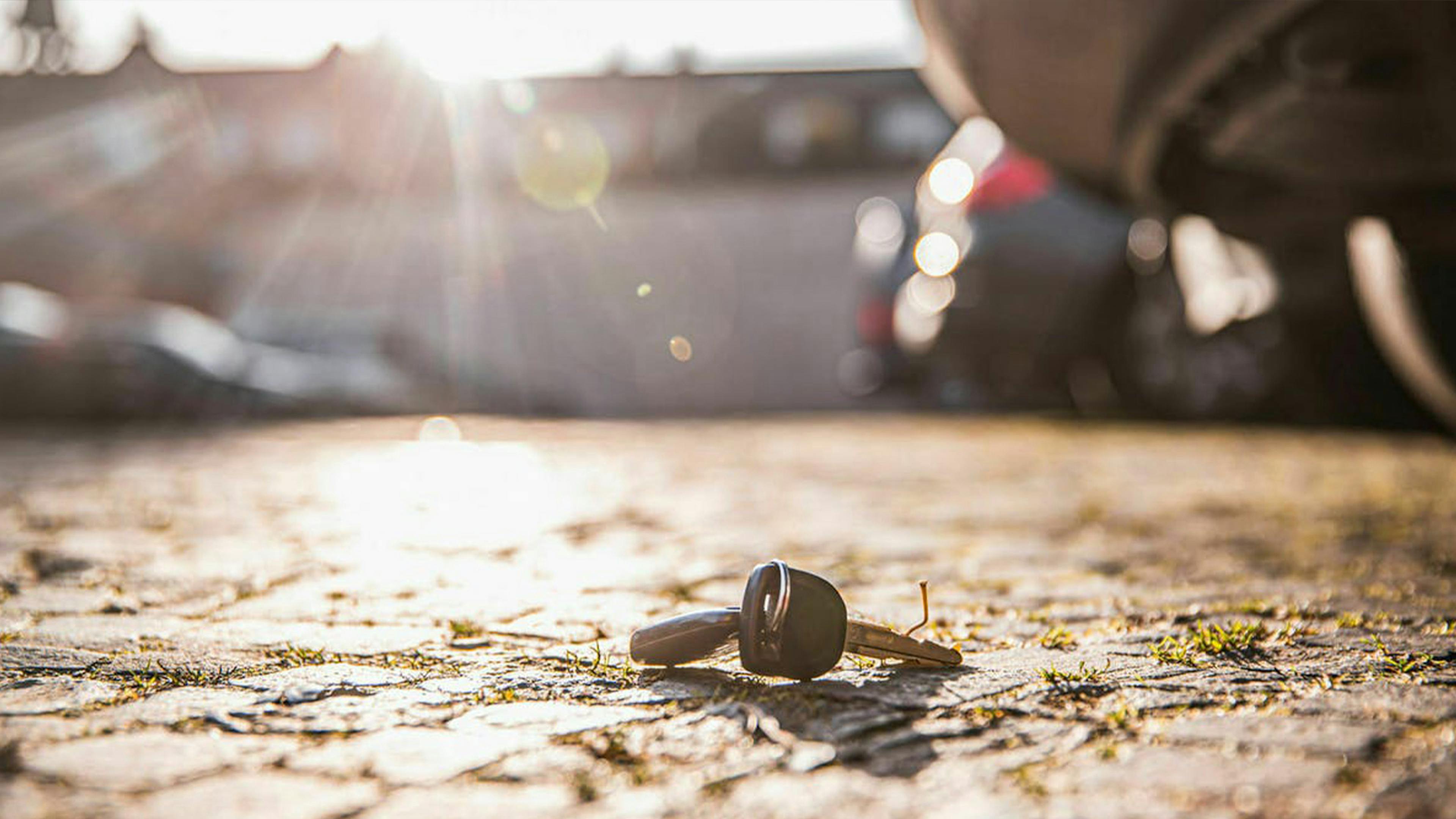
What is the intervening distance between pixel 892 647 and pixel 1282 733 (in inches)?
21.5

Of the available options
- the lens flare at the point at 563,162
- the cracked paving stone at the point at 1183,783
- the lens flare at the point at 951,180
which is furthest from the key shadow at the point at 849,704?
the lens flare at the point at 563,162

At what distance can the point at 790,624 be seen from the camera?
1.74 meters

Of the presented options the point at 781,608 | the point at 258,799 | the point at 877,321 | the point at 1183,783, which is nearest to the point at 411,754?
the point at 258,799

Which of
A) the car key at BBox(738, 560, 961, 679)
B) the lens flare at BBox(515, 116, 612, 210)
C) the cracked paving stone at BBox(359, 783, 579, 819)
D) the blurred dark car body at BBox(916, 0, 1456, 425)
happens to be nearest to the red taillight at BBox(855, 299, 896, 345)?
the blurred dark car body at BBox(916, 0, 1456, 425)

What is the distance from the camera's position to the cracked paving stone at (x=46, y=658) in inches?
75.4

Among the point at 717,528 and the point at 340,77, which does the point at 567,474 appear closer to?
the point at 717,528

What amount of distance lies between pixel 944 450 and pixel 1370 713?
210 inches

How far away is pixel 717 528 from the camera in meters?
3.80

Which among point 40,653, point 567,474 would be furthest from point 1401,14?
point 567,474

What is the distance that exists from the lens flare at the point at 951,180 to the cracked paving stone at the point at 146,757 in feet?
20.7

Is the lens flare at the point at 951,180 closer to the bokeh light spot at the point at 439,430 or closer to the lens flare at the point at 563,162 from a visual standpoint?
the bokeh light spot at the point at 439,430

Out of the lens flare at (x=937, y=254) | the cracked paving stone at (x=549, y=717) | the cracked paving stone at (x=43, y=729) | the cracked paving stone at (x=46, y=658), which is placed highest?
the lens flare at (x=937, y=254)

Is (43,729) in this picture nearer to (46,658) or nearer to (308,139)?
(46,658)

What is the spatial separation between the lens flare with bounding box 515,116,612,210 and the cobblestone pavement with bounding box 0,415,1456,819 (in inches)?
849
